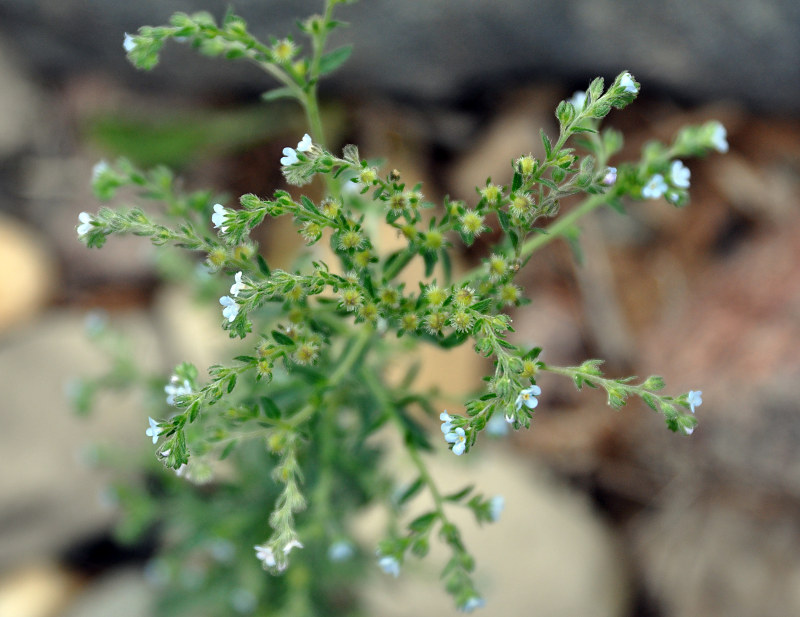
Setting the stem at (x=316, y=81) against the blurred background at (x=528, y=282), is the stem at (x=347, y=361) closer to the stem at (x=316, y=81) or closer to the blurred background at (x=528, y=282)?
the stem at (x=316, y=81)

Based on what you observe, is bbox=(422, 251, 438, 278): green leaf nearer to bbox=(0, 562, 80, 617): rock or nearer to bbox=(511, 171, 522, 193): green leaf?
bbox=(511, 171, 522, 193): green leaf

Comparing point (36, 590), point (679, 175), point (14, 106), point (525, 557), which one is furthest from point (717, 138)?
point (14, 106)

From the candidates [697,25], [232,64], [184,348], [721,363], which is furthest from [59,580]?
[697,25]

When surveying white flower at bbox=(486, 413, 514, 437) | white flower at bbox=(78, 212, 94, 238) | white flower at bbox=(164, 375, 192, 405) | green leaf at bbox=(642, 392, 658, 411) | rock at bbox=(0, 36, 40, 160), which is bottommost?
rock at bbox=(0, 36, 40, 160)

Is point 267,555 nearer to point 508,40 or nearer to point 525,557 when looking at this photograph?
point 525,557

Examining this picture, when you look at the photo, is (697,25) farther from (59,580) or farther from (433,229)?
(59,580)

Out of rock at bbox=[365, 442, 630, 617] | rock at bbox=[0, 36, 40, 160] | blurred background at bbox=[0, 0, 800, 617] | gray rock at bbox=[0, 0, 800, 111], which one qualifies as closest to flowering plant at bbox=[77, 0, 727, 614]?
rock at bbox=[365, 442, 630, 617]
